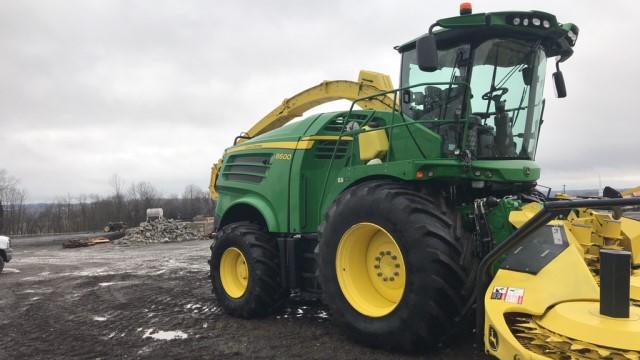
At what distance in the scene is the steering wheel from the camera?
461 centimetres

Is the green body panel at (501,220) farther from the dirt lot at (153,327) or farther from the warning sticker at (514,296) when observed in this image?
the dirt lot at (153,327)

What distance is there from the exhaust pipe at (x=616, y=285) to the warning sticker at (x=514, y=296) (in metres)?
0.47

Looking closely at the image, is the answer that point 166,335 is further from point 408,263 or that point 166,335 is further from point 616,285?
point 616,285

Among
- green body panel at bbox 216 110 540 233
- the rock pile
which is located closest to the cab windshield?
green body panel at bbox 216 110 540 233

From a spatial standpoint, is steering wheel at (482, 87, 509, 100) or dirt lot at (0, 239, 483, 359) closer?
dirt lot at (0, 239, 483, 359)

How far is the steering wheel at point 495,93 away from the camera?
4.61 meters

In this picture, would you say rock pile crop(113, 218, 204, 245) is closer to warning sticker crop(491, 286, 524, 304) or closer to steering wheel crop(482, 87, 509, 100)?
steering wheel crop(482, 87, 509, 100)

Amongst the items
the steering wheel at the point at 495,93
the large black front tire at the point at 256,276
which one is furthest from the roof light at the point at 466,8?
the large black front tire at the point at 256,276

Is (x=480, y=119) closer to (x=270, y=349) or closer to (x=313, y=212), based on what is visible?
(x=313, y=212)

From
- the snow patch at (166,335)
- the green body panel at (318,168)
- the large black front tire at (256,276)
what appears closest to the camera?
the green body panel at (318,168)

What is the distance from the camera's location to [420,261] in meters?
3.62

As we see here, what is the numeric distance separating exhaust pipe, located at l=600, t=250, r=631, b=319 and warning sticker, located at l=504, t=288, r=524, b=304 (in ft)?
1.53

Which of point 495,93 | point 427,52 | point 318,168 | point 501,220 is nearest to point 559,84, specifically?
point 495,93

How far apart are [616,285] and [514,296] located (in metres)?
0.60
